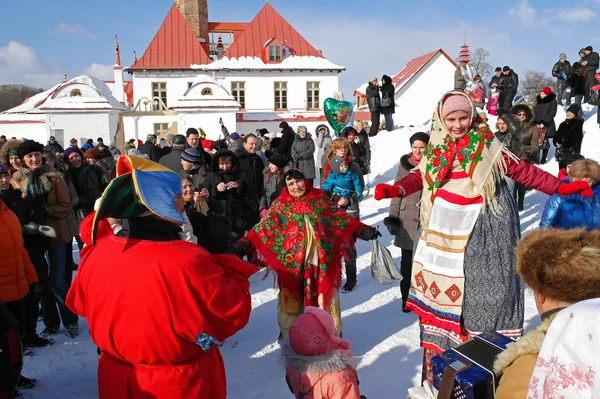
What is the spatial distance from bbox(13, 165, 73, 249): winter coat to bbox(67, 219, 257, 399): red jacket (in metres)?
2.69

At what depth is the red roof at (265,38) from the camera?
3100 cm

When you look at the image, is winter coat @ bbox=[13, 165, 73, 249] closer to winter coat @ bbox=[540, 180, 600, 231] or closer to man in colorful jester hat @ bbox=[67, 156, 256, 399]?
man in colorful jester hat @ bbox=[67, 156, 256, 399]

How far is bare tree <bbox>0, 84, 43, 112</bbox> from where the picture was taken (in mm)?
53375

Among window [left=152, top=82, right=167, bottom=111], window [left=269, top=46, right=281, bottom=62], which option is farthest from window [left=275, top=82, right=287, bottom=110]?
window [left=152, top=82, right=167, bottom=111]

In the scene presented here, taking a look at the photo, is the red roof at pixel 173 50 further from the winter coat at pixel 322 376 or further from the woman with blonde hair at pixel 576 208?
the winter coat at pixel 322 376

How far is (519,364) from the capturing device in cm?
132

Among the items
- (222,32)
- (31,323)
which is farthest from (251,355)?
(222,32)

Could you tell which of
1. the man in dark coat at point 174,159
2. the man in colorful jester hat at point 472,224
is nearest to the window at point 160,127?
the man in dark coat at point 174,159

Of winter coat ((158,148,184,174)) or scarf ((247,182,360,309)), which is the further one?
winter coat ((158,148,184,174))

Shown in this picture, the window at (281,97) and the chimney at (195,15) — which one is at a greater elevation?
the chimney at (195,15)

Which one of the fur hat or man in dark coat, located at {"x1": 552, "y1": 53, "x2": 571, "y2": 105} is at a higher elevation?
man in dark coat, located at {"x1": 552, "y1": 53, "x2": 571, "y2": 105}

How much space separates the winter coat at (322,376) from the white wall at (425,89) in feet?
101

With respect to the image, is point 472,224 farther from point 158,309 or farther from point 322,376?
point 158,309

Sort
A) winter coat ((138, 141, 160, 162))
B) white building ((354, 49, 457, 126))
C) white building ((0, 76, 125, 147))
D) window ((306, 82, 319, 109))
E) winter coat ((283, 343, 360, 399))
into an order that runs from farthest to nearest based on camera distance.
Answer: white building ((354, 49, 457, 126)), window ((306, 82, 319, 109)), white building ((0, 76, 125, 147)), winter coat ((138, 141, 160, 162)), winter coat ((283, 343, 360, 399))
